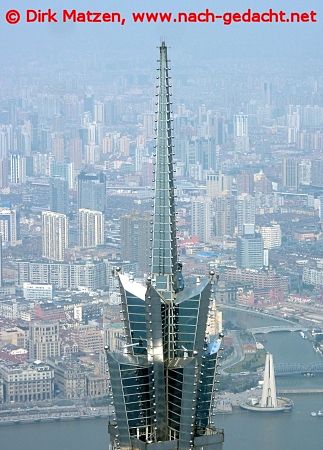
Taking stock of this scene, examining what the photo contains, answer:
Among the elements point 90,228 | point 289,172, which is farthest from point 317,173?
point 90,228

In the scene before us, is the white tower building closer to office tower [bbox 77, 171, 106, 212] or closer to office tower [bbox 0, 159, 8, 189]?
office tower [bbox 77, 171, 106, 212]

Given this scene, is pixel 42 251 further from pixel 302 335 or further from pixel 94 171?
pixel 302 335

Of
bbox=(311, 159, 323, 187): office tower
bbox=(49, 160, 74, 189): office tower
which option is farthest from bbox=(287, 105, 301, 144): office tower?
bbox=(49, 160, 74, 189): office tower

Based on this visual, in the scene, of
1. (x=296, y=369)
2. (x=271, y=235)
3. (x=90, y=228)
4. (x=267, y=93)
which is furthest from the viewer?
(x=271, y=235)

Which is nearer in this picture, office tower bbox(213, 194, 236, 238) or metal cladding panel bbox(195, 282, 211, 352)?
metal cladding panel bbox(195, 282, 211, 352)

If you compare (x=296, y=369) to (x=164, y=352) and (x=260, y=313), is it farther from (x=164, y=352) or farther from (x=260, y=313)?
(x=164, y=352)
